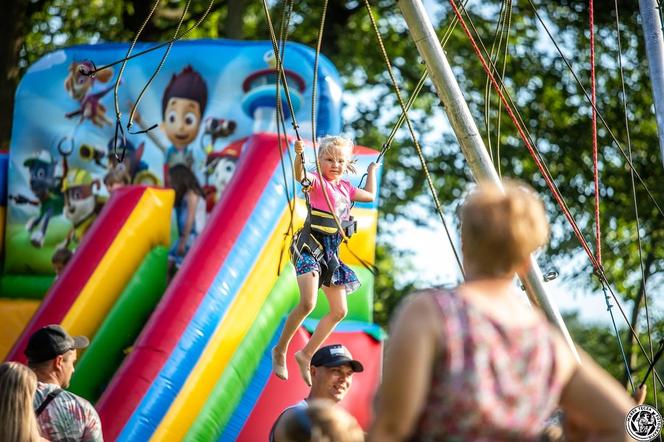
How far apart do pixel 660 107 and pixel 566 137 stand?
9770 mm

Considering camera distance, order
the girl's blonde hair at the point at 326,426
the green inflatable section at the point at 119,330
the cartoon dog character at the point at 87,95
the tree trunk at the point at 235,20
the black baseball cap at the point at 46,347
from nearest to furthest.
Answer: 1. the girl's blonde hair at the point at 326,426
2. the black baseball cap at the point at 46,347
3. the green inflatable section at the point at 119,330
4. the cartoon dog character at the point at 87,95
5. the tree trunk at the point at 235,20

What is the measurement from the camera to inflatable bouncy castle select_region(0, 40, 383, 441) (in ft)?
23.3

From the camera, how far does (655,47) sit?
5.23m

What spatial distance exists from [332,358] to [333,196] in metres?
0.75

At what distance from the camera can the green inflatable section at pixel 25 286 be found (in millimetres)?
9891

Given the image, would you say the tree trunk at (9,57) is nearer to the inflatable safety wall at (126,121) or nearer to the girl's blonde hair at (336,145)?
the inflatable safety wall at (126,121)

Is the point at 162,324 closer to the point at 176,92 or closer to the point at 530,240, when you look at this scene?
the point at 176,92

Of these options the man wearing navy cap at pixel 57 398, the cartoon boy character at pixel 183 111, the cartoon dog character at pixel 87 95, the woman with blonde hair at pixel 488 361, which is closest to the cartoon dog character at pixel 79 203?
the cartoon dog character at pixel 87 95

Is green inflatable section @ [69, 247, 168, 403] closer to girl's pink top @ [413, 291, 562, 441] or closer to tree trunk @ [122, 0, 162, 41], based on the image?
girl's pink top @ [413, 291, 562, 441]

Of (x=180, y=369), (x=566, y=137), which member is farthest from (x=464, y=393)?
(x=566, y=137)

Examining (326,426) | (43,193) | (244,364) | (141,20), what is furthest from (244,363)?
(141,20)

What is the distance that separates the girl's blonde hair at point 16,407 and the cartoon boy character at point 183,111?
5.93 meters

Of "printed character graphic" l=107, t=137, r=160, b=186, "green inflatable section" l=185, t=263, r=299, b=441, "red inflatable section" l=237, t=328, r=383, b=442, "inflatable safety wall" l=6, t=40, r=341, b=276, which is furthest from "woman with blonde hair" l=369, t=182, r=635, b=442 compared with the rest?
"printed character graphic" l=107, t=137, r=160, b=186

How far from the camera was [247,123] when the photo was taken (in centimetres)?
950
